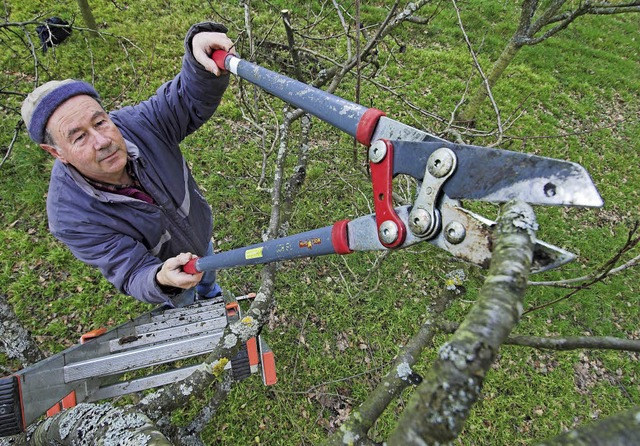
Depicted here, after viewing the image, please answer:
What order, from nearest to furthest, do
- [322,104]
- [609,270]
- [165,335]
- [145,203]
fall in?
[322,104] → [609,270] → [145,203] → [165,335]

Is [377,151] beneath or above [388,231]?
above

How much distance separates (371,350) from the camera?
3.94 m

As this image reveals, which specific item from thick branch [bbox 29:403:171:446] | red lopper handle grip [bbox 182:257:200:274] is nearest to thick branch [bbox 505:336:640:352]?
thick branch [bbox 29:403:171:446]

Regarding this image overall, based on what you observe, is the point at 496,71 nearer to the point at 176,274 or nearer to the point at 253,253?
the point at 253,253

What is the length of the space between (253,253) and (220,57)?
42.7 inches

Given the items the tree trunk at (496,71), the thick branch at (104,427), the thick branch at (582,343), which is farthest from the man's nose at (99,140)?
the tree trunk at (496,71)

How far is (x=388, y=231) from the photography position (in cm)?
126

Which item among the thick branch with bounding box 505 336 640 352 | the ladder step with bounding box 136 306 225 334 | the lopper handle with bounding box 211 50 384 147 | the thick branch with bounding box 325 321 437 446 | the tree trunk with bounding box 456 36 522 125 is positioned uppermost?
the tree trunk with bounding box 456 36 522 125

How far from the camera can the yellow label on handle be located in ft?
5.41

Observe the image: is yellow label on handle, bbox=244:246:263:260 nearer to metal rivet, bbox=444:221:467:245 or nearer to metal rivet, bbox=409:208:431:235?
metal rivet, bbox=409:208:431:235

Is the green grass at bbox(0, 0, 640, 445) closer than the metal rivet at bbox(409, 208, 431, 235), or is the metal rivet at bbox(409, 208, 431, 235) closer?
the metal rivet at bbox(409, 208, 431, 235)

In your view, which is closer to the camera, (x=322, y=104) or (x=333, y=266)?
(x=322, y=104)

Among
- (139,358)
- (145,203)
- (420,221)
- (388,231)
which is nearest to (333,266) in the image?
(139,358)

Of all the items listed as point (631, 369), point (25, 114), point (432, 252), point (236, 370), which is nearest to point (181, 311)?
point (236, 370)
